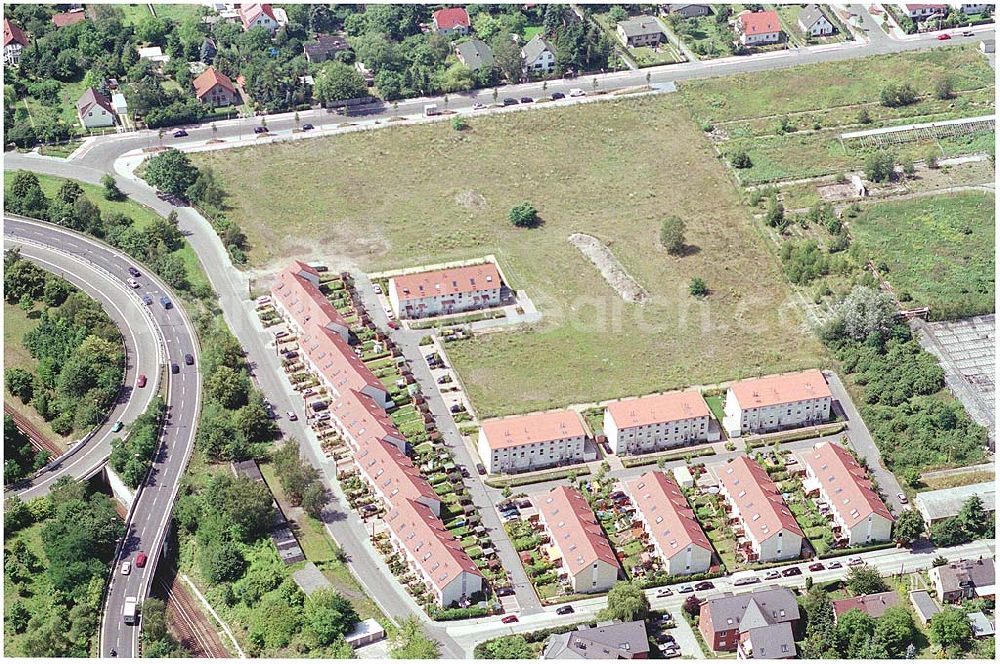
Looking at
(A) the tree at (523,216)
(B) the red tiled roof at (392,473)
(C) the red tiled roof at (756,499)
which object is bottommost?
(C) the red tiled roof at (756,499)

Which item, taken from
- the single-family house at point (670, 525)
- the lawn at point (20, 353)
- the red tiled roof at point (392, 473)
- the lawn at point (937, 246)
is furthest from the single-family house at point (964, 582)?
the lawn at point (20, 353)

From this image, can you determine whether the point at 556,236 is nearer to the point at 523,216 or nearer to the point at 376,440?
the point at 523,216

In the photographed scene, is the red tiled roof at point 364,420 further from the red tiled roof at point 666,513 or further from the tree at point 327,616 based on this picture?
the red tiled roof at point 666,513

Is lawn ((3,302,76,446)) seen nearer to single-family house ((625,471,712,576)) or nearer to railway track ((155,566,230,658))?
railway track ((155,566,230,658))

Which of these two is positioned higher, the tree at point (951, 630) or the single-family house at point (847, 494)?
the single-family house at point (847, 494)

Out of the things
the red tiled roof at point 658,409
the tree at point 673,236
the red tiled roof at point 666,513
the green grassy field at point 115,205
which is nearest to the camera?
the red tiled roof at point 666,513

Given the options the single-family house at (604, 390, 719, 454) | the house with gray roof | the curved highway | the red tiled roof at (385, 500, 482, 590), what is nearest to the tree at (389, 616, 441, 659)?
the red tiled roof at (385, 500, 482, 590)

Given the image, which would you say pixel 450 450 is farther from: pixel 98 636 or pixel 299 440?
pixel 98 636
